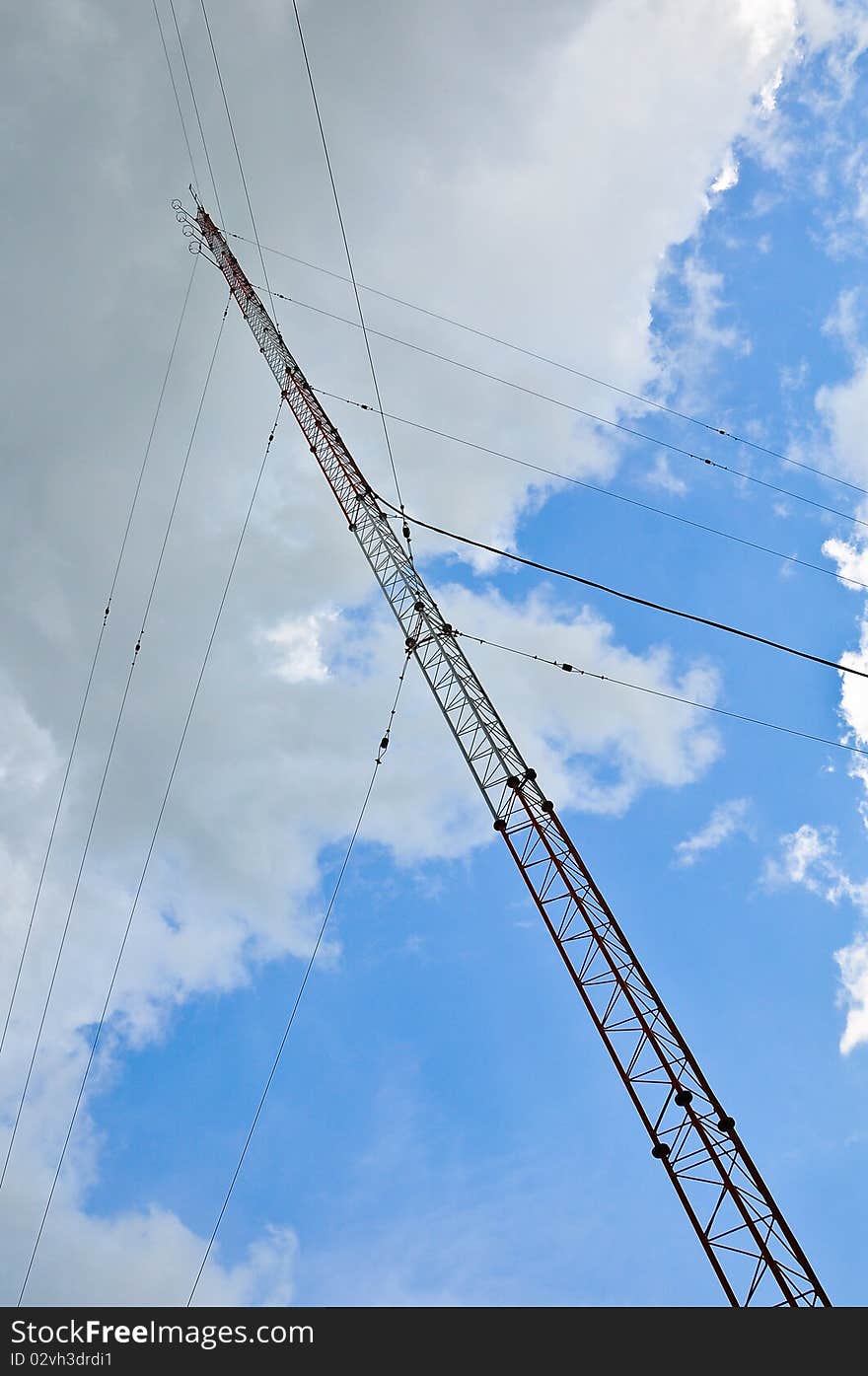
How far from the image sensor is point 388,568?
1531 inches

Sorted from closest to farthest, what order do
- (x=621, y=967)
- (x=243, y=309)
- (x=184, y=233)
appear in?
(x=621, y=967), (x=243, y=309), (x=184, y=233)
